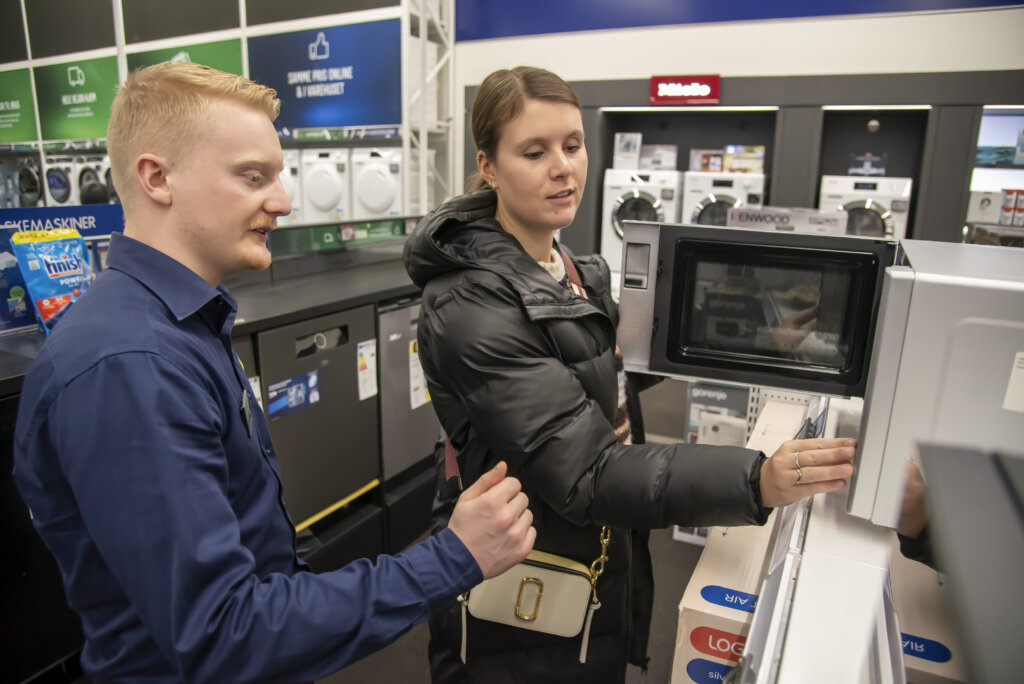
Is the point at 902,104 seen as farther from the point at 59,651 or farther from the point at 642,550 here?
the point at 59,651

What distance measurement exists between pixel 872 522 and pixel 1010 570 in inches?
30.3

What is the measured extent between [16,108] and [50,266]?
24.7 ft

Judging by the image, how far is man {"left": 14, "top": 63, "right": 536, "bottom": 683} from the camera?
77 centimetres

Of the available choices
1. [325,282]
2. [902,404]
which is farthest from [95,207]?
[902,404]

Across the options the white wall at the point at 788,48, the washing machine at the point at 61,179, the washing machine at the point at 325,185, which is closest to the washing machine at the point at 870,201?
the white wall at the point at 788,48

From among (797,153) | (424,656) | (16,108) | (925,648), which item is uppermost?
(16,108)

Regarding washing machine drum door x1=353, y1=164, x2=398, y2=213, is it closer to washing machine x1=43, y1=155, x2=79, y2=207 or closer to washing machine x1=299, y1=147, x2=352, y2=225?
washing machine x1=299, y1=147, x2=352, y2=225

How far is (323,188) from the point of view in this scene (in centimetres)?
586

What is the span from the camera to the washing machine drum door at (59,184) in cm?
719

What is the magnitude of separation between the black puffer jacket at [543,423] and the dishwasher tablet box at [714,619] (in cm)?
14

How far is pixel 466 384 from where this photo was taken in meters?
1.11

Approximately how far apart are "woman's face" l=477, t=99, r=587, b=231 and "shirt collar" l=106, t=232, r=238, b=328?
0.58 metres

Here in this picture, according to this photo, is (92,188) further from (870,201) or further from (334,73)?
(870,201)

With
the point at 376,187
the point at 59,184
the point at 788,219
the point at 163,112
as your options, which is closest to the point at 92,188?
the point at 59,184
